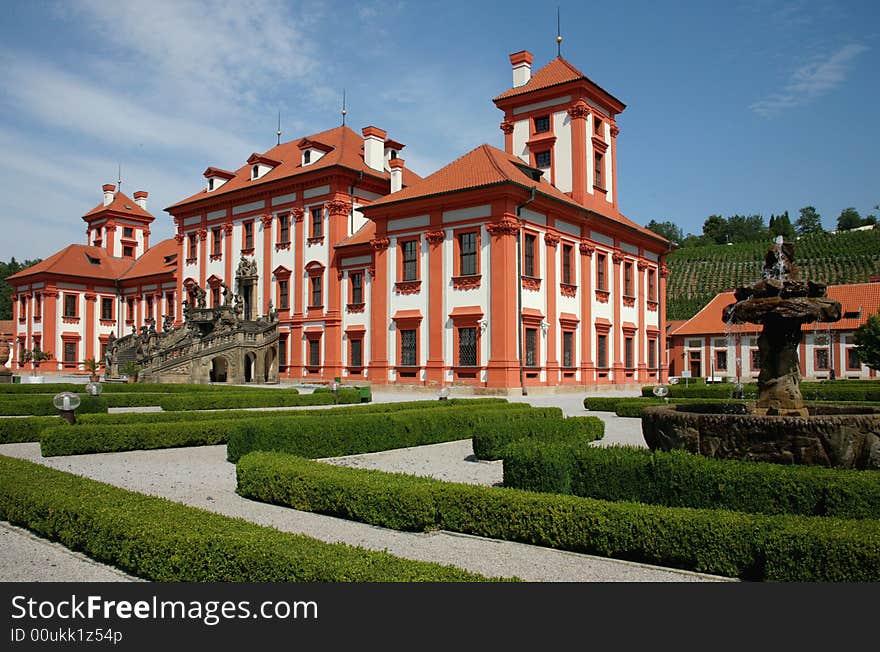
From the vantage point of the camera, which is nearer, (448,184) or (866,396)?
(866,396)

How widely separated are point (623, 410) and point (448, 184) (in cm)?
1432

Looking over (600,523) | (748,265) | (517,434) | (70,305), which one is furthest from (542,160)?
(748,265)

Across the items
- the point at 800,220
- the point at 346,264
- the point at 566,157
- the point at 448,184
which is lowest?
the point at 346,264

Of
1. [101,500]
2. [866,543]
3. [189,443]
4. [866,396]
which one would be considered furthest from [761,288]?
[866,396]

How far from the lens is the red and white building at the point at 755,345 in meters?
47.6

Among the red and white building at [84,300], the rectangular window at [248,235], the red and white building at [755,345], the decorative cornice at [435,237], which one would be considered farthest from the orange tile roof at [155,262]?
the red and white building at [755,345]

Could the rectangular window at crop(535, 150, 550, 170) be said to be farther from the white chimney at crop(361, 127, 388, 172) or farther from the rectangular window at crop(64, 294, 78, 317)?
Result: the rectangular window at crop(64, 294, 78, 317)

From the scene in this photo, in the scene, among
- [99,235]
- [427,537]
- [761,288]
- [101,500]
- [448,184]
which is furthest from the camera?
[99,235]

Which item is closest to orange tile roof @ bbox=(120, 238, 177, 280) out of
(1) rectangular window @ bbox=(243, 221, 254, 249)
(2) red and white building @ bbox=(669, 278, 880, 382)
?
(1) rectangular window @ bbox=(243, 221, 254, 249)

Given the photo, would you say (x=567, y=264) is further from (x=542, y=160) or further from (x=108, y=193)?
(x=108, y=193)

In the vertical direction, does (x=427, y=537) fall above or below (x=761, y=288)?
below

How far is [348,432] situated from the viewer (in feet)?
41.5

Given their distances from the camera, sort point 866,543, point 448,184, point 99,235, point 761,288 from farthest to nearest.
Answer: point 99,235
point 448,184
point 761,288
point 866,543

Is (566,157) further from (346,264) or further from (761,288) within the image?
(761,288)
